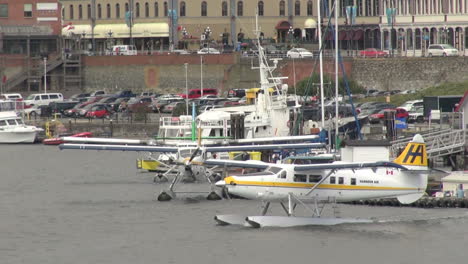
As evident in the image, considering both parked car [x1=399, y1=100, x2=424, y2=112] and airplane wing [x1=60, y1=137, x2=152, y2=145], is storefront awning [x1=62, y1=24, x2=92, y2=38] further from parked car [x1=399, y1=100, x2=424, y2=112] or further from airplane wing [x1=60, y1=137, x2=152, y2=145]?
airplane wing [x1=60, y1=137, x2=152, y2=145]

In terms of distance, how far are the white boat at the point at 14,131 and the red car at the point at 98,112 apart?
6.24 metres

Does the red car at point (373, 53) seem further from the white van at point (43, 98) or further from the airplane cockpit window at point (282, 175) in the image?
the airplane cockpit window at point (282, 175)

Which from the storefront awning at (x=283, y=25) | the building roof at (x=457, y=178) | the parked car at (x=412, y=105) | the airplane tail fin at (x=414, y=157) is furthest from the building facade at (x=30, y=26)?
the airplane tail fin at (x=414, y=157)

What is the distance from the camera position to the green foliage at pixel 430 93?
8723cm

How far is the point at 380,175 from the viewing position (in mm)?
50312

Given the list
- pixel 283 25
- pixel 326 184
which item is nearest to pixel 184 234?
pixel 326 184

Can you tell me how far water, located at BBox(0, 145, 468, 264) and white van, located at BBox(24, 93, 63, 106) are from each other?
40.1 metres

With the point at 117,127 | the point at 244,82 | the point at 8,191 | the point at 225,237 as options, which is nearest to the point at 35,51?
the point at 244,82

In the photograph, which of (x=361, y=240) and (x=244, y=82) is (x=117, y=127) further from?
(x=361, y=240)

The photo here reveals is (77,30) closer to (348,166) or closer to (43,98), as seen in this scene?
(43,98)

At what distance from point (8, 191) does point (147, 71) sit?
4782cm

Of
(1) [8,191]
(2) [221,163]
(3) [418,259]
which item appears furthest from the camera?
(1) [8,191]

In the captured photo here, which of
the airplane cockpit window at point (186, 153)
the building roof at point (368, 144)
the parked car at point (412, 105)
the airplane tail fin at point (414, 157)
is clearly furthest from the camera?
the parked car at point (412, 105)

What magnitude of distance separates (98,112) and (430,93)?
20266 millimetres
